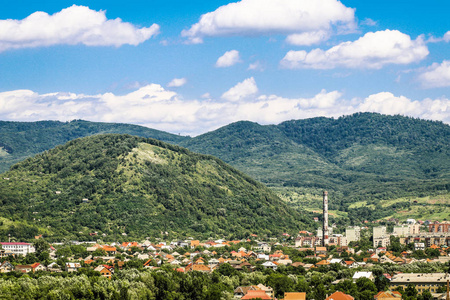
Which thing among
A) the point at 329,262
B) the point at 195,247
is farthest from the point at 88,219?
the point at 329,262

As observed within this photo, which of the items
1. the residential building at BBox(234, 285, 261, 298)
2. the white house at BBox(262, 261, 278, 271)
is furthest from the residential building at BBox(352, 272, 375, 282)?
the white house at BBox(262, 261, 278, 271)

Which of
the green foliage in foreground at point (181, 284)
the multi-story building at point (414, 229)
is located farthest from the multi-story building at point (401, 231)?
the green foliage in foreground at point (181, 284)

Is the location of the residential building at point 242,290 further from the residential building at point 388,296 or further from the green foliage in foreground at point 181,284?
the residential building at point 388,296

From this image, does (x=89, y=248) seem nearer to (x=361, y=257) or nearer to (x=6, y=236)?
(x=6, y=236)

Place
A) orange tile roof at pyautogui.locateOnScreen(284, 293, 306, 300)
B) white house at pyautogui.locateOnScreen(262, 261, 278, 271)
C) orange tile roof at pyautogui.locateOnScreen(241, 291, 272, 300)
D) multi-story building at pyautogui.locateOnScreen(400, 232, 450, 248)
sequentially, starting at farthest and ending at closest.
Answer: multi-story building at pyautogui.locateOnScreen(400, 232, 450, 248) → white house at pyautogui.locateOnScreen(262, 261, 278, 271) → orange tile roof at pyautogui.locateOnScreen(284, 293, 306, 300) → orange tile roof at pyautogui.locateOnScreen(241, 291, 272, 300)

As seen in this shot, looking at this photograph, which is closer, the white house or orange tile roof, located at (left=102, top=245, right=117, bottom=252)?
the white house

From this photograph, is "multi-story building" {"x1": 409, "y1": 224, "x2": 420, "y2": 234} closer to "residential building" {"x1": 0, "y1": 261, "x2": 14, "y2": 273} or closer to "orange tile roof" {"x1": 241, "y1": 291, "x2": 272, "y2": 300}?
"orange tile roof" {"x1": 241, "y1": 291, "x2": 272, "y2": 300}
